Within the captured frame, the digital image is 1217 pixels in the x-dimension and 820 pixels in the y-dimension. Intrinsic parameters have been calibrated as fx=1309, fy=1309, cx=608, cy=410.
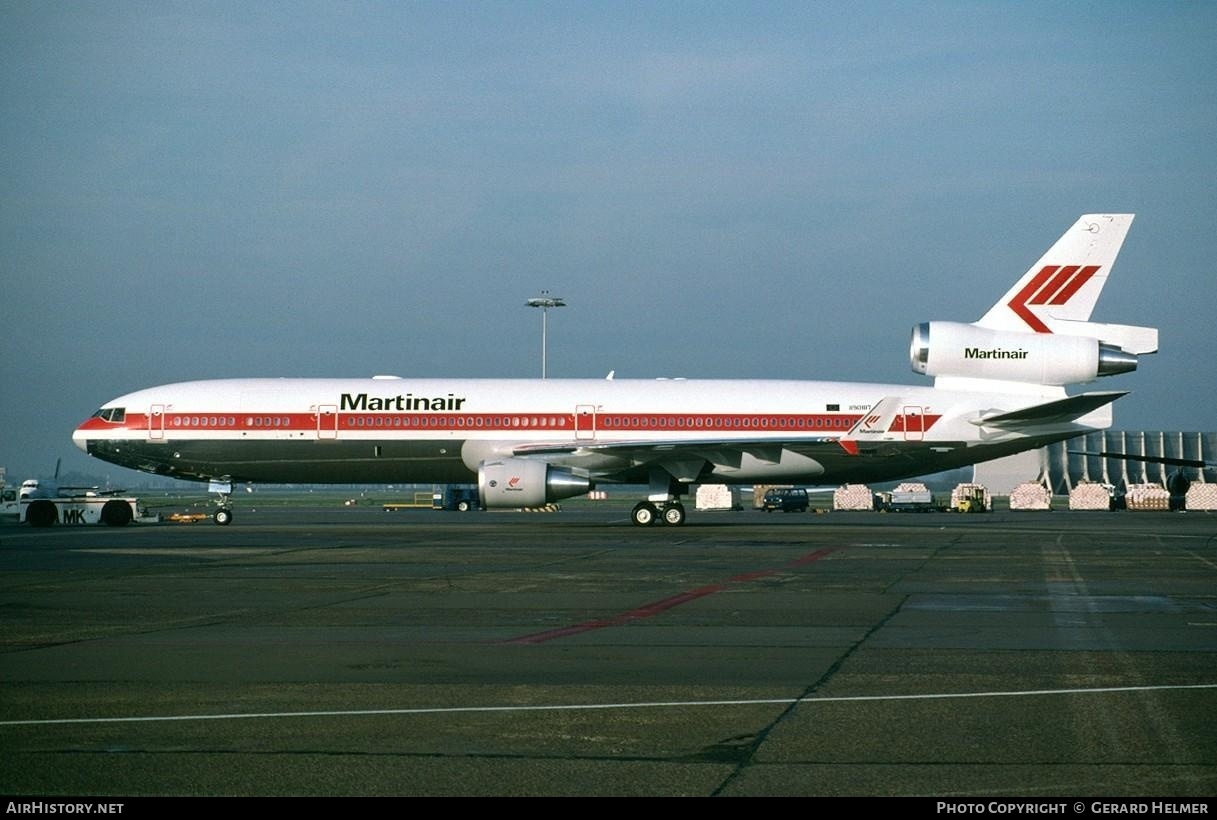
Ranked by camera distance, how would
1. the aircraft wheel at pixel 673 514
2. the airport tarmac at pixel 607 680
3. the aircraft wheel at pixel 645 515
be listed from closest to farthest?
the airport tarmac at pixel 607 680 → the aircraft wheel at pixel 673 514 → the aircraft wheel at pixel 645 515

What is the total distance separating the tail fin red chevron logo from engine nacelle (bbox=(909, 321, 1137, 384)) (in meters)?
0.63

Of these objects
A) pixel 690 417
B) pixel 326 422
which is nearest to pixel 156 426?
pixel 326 422

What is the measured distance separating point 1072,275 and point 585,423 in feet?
51.0

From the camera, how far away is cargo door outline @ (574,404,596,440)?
40.7 metres

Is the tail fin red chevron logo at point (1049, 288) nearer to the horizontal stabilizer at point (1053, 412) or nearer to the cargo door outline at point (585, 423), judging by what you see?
the horizontal stabilizer at point (1053, 412)

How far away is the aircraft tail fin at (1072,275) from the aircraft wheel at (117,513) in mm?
31102

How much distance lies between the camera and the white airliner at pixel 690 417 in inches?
1570

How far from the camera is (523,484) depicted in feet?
124

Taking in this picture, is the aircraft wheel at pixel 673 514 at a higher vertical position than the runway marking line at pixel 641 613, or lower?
higher

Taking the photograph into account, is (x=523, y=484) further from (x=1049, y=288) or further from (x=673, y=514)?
(x=1049, y=288)

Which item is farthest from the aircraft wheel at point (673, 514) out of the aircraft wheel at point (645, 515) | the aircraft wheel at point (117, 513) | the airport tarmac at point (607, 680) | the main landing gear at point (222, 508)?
the aircraft wheel at point (117, 513)
